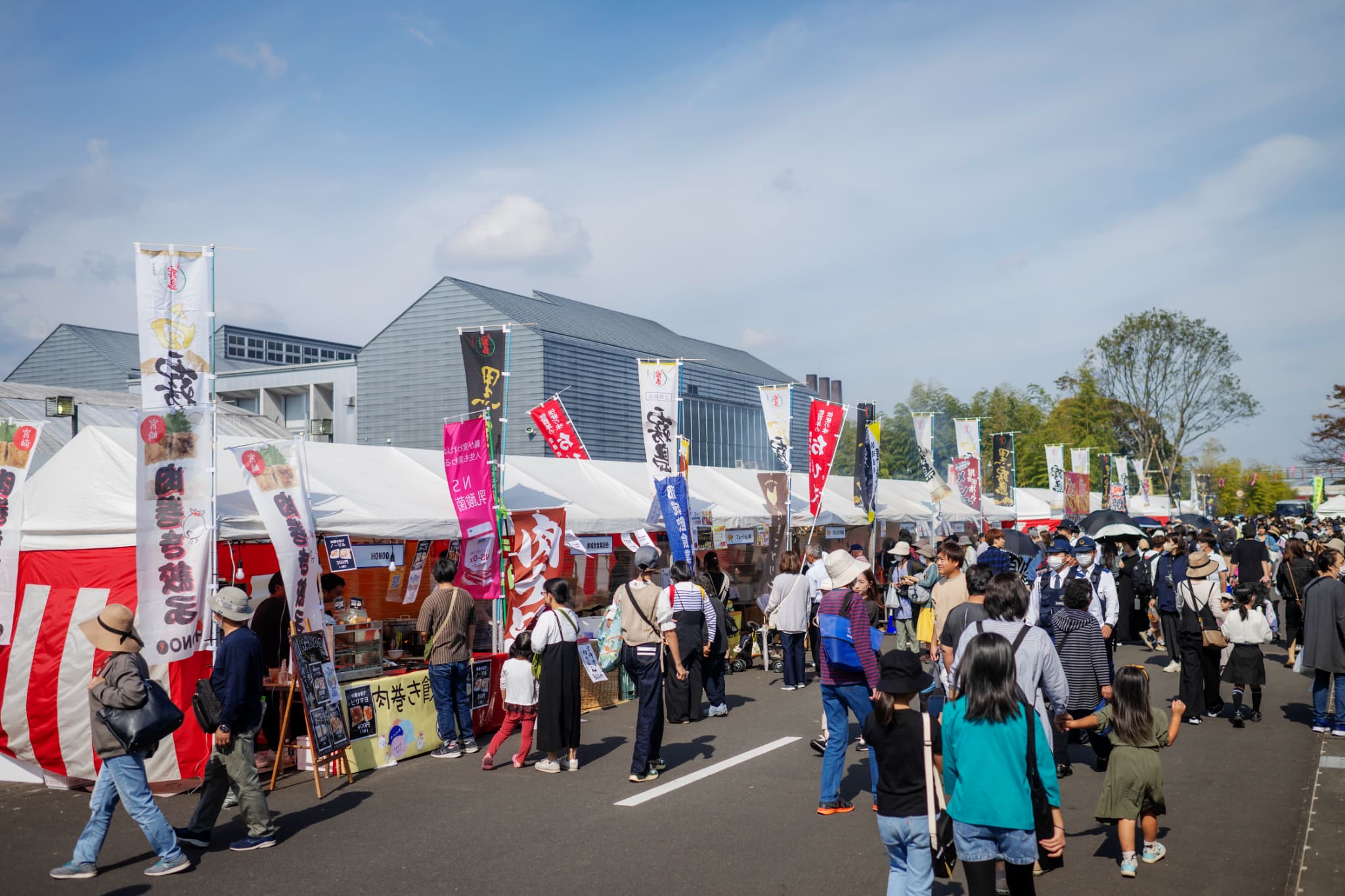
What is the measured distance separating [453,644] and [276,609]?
5.24ft

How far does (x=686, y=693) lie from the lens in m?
10.1

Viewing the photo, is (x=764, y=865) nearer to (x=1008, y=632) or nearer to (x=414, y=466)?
(x=1008, y=632)

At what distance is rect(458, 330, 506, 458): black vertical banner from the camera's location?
10.4m

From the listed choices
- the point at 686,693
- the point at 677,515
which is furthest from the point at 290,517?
the point at 677,515

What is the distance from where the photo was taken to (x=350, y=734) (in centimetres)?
809

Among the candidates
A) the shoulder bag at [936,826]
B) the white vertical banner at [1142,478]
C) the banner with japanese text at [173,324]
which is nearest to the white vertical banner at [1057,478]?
the white vertical banner at [1142,478]

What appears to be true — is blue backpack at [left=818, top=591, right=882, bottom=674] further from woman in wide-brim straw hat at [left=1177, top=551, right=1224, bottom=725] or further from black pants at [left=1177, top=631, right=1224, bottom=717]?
black pants at [left=1177, top=631, right=1224, bottom=717]

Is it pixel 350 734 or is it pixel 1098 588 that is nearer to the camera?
pixel 350 734

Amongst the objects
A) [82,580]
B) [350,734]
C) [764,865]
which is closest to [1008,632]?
[764,865]

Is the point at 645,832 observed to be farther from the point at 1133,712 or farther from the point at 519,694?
the point at 1133,712

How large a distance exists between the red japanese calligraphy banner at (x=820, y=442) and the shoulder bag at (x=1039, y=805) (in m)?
11.7

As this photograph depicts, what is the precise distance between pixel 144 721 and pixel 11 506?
376cm

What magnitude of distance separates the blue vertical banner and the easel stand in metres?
5.27

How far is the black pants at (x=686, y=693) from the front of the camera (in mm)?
9953
